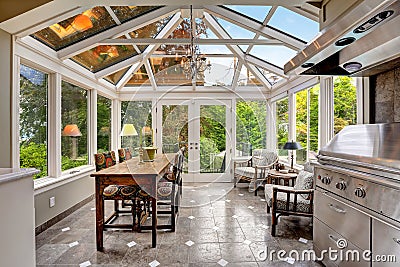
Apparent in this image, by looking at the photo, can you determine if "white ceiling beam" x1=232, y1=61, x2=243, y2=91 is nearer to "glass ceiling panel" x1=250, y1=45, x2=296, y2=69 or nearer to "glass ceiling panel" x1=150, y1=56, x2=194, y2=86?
"glass ceiling panel" x1=250, y1=45, x2=296, y2=69

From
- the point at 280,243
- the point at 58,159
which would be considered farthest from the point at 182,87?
the point at 280,243

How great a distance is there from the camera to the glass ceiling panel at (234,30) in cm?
477

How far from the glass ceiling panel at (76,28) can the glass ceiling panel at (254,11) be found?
193 centimetres

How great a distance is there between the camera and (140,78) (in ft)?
21.8

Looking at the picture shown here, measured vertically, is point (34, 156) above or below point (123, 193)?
above

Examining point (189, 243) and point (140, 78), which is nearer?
point (189, 243)

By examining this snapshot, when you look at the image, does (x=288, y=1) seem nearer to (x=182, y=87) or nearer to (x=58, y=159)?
(x=58, y=159)

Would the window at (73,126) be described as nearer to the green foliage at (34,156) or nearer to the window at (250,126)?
the green foliage at (34,156)

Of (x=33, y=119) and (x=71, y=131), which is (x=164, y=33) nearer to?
(x=71, y=131)

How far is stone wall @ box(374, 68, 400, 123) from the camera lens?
242 cm

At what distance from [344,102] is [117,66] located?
425 cm

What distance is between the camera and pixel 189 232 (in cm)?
341

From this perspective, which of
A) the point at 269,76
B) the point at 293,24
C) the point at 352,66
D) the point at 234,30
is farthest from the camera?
the point at 269,76

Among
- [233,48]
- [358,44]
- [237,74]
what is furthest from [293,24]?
[237,74]
